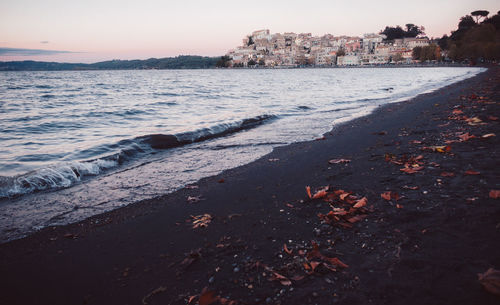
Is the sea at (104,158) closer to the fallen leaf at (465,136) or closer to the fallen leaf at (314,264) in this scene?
the fallen leaf at (314,264)

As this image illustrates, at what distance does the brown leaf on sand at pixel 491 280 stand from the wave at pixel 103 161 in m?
6.55

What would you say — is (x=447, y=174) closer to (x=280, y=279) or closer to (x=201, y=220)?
(x=280, y=279)

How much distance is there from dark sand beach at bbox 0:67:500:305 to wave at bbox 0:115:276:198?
97.1 inches

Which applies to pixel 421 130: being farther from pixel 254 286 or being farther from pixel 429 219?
pixel 254 286

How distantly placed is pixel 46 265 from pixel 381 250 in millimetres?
3403

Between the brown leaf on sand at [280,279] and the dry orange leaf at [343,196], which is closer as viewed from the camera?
the brown leaf on sand at [280,279]

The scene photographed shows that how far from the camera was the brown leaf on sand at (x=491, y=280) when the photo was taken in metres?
1.66

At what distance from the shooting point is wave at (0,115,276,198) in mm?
5402

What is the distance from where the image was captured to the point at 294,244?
8.67 feet

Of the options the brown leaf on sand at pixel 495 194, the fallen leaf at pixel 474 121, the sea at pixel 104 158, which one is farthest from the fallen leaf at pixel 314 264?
the fallen leaf at pixel 474 121

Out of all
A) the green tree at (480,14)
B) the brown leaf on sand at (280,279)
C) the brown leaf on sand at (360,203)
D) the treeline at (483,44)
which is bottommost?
the brown leaf on sand at (280,279)

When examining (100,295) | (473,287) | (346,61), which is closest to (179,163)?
(100,295)

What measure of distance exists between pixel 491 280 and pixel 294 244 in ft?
4.76

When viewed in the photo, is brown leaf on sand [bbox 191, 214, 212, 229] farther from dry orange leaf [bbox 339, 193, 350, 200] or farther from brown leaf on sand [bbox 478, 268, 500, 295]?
brown leaf on sand [bbox 478, 268, 500, 295]
